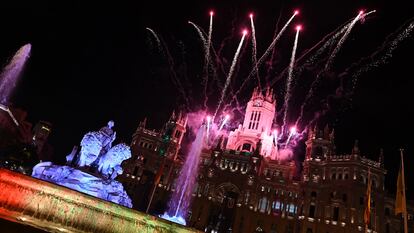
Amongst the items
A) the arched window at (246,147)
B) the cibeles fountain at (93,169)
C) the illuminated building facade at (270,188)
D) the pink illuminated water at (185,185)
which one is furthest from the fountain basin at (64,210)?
the arched window at (246,147)

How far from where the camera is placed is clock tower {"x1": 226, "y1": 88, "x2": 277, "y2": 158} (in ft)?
263

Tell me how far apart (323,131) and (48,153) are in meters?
75.3

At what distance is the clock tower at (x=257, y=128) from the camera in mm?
80175

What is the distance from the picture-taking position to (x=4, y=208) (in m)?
13.8

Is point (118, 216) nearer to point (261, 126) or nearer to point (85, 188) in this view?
point (85, 188)

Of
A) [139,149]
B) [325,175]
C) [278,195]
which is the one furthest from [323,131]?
[139,149]

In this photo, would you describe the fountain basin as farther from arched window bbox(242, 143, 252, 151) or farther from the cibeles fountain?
arched window bbox(242, 143, 252, 151)

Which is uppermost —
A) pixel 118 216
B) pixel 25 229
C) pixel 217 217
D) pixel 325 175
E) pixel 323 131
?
pixel 323 131

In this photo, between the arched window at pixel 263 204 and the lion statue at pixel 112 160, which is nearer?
the lion statue at pixel 112 160

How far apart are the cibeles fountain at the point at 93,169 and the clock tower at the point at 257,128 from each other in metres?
57.7

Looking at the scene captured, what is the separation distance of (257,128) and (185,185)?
24.0m

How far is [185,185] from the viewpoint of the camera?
70.9m

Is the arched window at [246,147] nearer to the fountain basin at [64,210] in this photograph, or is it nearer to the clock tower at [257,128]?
the clock tower at [257,128]

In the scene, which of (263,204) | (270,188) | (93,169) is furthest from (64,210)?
(270,188)
